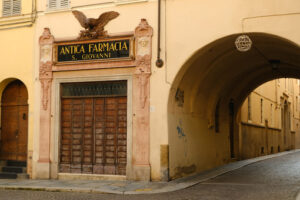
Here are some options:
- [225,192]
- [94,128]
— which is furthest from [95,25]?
[225,192]

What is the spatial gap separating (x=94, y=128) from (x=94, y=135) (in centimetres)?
21

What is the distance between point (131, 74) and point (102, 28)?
1722 mm

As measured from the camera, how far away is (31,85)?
14.8 meters

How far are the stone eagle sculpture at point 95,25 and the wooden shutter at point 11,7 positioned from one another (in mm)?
2609

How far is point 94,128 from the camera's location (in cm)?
1415

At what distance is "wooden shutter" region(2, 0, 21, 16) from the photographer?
1539 centimetres

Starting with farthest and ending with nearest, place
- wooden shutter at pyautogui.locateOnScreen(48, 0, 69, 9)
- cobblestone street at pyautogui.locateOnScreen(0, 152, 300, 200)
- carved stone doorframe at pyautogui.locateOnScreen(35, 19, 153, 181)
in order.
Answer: wooden shutter at pyautogui.locateOnScreen(48, 0, 69, 9) < carved stone doorframe at pyautogui.locateOnScreen(35, 19, 153, 181) < cobblestone street at pyautogui.locateOnScreen(0, 152, 300, 200)

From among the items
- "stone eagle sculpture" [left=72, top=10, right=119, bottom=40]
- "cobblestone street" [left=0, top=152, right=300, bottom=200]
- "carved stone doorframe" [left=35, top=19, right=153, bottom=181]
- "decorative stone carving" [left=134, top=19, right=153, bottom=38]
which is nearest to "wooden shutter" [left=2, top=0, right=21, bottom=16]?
"stone eagle sculpture" [left=72, top=10, right=119, bottom=40]

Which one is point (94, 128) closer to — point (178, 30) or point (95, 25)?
point (95, 25)

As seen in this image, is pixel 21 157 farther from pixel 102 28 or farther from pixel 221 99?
pixel 221 99

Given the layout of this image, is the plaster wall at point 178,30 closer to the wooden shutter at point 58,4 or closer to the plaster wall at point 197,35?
the plaster wall at point 197,35

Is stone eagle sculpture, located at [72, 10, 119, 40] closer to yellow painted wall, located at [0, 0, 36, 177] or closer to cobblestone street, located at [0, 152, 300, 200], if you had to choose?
yellow painted wall, located at [0, 0, 36, 177]

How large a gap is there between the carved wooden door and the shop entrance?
1677 mm

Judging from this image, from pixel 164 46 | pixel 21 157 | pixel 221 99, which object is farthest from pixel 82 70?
pixel 221 99
